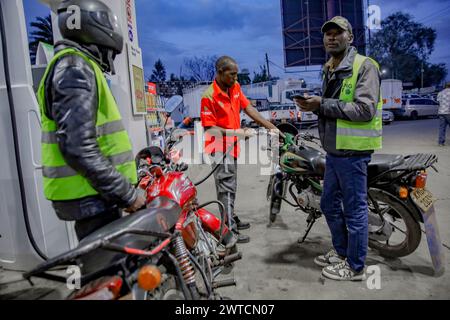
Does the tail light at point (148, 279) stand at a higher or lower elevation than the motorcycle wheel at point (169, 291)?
higher

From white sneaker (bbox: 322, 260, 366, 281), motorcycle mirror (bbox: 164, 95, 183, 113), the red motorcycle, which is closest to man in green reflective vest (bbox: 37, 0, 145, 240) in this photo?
the red motorcycle

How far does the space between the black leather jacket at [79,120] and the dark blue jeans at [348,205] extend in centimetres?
169

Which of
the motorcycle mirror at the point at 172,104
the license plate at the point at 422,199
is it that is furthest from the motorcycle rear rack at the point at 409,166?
the motorcycle mirror at the point at 172,104

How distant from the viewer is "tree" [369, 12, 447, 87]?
158ft

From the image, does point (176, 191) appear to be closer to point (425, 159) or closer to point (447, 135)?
point (425, 159)

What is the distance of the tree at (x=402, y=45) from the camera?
4819cm

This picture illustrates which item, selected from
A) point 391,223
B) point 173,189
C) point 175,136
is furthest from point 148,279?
point 391,223

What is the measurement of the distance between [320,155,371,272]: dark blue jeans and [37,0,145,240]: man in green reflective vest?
1579mm

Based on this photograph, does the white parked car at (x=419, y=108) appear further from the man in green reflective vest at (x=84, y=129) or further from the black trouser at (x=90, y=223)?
the black trouser at (x=90, y=223)

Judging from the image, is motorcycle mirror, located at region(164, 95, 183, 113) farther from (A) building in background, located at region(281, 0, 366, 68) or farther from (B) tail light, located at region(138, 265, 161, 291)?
(A) building in background, located at region(281, 0, 366, 68)

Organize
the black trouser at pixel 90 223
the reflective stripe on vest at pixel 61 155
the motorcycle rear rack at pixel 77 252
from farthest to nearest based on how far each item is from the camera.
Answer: the black trouser at pixel 90 223 → the reflective stripe on vest at pixel 61 155 → the motorcycle rear rack at pixel 77 252

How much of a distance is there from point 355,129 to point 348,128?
2.0 inches

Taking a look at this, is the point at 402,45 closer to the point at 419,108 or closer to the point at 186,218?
the point at 419,108
